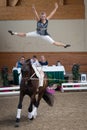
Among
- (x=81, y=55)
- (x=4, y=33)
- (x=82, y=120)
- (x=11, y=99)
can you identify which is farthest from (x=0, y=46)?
(x=82, y=120)

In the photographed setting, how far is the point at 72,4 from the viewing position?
12.2m

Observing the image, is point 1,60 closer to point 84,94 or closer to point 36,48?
point 36,48

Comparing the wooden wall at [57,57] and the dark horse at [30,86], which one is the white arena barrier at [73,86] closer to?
the wooden wall at [57,57]

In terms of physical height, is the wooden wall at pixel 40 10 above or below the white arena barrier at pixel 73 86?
above

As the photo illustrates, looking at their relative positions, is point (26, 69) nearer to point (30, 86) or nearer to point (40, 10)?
point (30, 86)

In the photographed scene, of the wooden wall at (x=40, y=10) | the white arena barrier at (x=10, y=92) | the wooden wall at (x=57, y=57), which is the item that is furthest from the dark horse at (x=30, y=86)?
the wooden wall at (x=40, y=10)

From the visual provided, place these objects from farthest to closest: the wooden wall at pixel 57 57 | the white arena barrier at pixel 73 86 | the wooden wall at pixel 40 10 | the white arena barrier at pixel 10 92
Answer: the wooden wall at pixel 57 57
the wooden wall at pixel 40 10
the white arena barrier at pixel 73 86
the white arena barrier at pixel 10 92

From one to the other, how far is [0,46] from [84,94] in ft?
14.0

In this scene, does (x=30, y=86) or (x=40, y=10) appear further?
(x=40, y=10)

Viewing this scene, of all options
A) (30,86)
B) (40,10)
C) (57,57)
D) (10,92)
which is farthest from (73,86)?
(30,86)

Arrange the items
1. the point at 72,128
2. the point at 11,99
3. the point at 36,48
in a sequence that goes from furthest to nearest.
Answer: the point at 36,48, the point at 11,99, the point at 72,128

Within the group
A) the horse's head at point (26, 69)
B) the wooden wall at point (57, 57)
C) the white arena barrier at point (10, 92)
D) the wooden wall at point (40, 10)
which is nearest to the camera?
the horse's head at point (26, 69)

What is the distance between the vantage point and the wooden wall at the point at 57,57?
12133 millimetres

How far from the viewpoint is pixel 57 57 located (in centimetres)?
1212
